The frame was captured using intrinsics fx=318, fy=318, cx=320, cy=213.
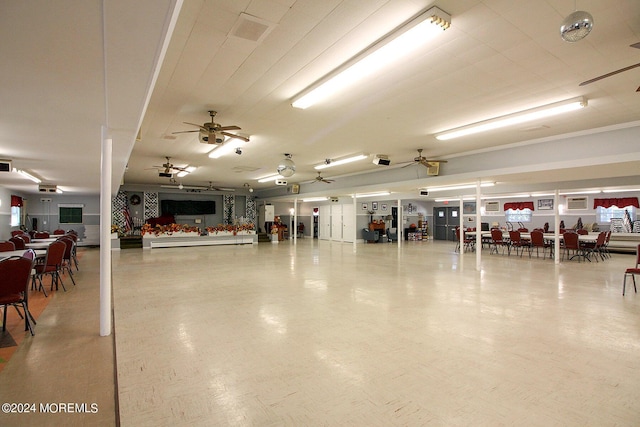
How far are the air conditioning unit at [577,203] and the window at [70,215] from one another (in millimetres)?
24254

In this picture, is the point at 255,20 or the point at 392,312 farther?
the point at 392,312

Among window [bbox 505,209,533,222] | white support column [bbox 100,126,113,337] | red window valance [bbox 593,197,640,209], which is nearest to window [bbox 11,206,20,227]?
white support column [bbox 100,126,113,337]

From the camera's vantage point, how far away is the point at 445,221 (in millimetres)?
20312

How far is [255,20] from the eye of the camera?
9.14 feet

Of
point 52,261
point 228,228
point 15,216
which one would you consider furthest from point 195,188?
point 52,261

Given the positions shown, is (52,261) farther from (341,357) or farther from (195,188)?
(195,188)

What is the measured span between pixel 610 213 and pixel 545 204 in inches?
99.0

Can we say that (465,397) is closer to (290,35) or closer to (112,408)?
(112,408)

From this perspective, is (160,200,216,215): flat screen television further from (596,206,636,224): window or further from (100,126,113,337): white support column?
(596,206,636,224): window

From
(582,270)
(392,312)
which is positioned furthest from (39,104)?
(582,270)

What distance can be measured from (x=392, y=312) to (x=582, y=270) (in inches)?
286

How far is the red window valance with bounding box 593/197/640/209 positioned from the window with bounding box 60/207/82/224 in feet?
81.2

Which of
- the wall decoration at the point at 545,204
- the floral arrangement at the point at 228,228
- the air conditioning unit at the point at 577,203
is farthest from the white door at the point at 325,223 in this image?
the air conditioning unit at the point at 577,203

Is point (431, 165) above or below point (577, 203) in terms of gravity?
above
